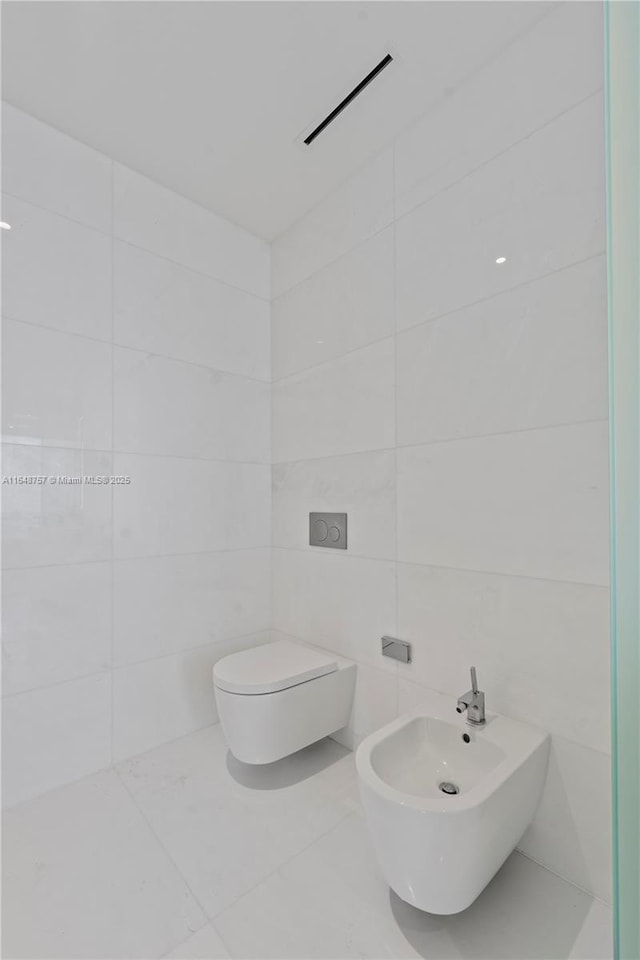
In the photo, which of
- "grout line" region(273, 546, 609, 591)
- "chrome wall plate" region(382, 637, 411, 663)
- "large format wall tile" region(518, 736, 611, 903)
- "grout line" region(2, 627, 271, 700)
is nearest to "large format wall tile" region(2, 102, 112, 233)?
"grout line" region(273, 546, 609, 591)

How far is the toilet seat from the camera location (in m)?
1.56

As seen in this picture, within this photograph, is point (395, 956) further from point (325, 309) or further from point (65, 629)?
point (325, 309)

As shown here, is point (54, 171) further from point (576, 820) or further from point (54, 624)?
point (576, 820)

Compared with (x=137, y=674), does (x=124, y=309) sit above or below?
above

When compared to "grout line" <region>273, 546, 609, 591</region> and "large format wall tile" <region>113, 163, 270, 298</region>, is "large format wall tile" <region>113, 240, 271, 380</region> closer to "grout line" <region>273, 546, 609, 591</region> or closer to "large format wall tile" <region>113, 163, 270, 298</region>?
"large format wall tile" <region>113, 163, 270, 298</region>

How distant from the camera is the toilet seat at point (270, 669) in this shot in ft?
5.11

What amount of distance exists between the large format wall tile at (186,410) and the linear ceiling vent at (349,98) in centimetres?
95

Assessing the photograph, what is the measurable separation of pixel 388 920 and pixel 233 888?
0.39 metres

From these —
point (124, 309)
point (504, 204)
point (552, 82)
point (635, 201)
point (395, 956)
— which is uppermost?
point (552, 82)

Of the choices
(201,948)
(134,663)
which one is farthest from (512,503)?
(134,663)

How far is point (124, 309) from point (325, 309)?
0.79 meters

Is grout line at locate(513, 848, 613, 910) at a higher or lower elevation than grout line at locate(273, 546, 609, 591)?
lower

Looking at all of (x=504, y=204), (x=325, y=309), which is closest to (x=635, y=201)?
(x=504, y=204)

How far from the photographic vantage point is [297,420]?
208cm
